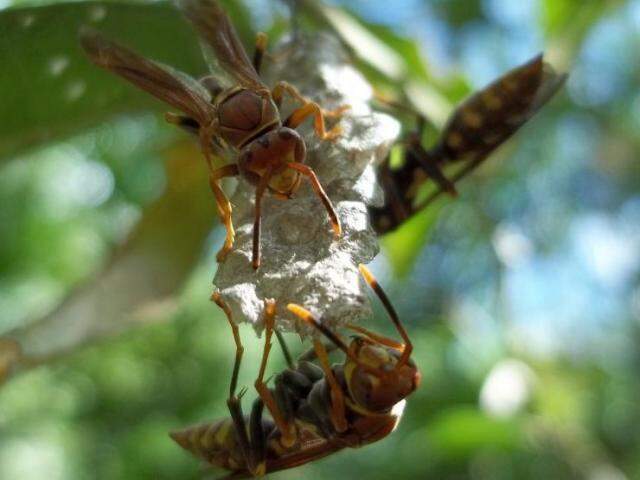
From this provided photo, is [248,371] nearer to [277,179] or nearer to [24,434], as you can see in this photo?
[24,434]

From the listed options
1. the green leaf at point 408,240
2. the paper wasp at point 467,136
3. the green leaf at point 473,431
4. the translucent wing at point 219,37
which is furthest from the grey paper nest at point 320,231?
the green leaf at point 473,431

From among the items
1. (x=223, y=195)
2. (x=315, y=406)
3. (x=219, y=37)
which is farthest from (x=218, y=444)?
(x=219, y=37)

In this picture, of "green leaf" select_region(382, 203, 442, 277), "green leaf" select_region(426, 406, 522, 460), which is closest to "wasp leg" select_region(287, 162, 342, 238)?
"green leaf" select_region(382, 203, 442, 277)

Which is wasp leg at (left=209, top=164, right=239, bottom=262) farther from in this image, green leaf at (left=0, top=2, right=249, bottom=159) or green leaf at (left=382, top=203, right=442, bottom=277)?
green leaf at (left=382, top=203, right=442, bottom=277)

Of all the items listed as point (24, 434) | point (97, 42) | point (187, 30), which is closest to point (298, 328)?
point (97, 42)

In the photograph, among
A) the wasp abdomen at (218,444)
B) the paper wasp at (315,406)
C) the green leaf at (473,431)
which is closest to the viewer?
the paper wasp at (315,406)

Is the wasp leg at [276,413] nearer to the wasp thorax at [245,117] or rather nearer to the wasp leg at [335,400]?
the wasp leg at [335,400]

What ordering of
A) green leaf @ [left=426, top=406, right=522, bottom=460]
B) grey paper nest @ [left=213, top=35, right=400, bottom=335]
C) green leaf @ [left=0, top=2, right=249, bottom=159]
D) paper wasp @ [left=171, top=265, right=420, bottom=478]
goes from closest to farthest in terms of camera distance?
grey paper nest @ [left=213, top=35, right=400, bottom=335] → paper wasp @ [left=171, top=265, right=420, bottom=478] → green leaf @ [left=0, top=2, right=249, bottom=159] → green leaf @ [left=426, top=406, right=522, bottom=460]
